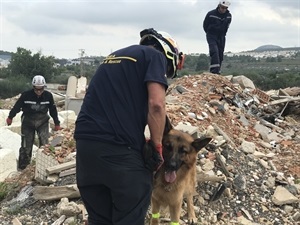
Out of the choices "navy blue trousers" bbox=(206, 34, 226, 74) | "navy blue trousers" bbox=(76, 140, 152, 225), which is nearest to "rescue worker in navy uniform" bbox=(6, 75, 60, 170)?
"navy blue trousers" bbox=(206, 34, 226, 74)

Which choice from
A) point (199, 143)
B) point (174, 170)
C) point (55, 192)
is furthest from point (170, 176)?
point (55, 192)

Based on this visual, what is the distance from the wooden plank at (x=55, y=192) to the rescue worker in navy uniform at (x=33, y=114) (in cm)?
350

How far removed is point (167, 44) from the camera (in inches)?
127

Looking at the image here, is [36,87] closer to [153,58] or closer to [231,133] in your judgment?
[231,133]

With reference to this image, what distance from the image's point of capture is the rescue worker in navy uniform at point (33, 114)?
8.99 metres

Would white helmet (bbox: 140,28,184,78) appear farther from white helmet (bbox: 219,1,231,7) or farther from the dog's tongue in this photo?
white helmet (bbox: 219,1,231,7)

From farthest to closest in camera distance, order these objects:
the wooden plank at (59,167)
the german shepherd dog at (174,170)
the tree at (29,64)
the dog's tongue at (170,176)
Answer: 1. the tree at (29,64)
2. the wooden plank at (59,167)
3. the dog's tongue at (170,176)
4. the german shepherd dog at (174,170)

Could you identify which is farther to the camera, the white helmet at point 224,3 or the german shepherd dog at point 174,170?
the white helmet at point 224,3

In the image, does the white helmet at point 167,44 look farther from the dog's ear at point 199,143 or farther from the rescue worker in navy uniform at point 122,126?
the dog's ear at point 199,143

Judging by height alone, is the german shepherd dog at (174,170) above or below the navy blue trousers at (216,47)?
below

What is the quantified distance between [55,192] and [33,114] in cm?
379

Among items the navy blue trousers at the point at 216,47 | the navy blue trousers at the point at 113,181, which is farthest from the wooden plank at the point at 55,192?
the navy blue trousers at the point at 216,47

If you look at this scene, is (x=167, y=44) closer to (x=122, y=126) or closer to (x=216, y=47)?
(x=122, y=126)

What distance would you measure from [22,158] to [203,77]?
4851 millimetres
